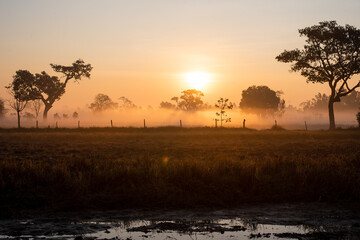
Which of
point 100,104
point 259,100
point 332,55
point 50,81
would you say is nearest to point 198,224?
point 332,55

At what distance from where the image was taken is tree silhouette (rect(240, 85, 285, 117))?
141 metres

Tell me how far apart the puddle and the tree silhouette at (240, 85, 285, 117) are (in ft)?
428

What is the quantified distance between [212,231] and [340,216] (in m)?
3.73

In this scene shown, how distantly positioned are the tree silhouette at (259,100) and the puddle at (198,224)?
130m

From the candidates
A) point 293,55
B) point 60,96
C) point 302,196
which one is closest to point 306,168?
point 302,196

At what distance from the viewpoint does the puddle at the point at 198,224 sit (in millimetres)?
9633

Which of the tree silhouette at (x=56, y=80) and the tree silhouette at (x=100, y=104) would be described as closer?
the tree silhouette at (x=56, y=80)

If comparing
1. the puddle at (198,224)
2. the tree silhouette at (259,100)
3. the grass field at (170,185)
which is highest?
the tree silhouette at (259,100)

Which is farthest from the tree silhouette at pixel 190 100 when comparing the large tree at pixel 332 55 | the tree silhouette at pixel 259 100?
the large tree at pixel 332 55

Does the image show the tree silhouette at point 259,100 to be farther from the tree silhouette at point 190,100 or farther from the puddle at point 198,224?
the puddle at point 198,224

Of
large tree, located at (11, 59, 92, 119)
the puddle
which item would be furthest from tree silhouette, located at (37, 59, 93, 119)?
the puddle

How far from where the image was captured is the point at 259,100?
141500 mm

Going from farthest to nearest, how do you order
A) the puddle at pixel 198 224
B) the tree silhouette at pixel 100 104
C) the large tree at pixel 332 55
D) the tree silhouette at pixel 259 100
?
the tree silhouette at pixel 100 104
the tree silhouette at pixel 259 100
the large tree at pixel 332 55
the puddle at pixel 198 224

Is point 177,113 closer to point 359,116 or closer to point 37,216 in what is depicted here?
point 359,116
